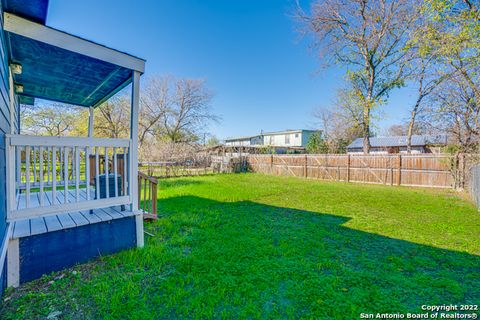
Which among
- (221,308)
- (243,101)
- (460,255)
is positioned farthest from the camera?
(243,101)

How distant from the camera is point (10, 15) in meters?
2.22

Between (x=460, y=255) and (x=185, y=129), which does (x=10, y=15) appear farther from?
(x=185, y=129)

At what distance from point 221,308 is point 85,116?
1915 cm

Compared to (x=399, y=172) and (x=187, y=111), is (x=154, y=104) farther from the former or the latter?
(x=399, y=172)

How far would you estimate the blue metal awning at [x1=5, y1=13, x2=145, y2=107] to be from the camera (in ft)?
8.00

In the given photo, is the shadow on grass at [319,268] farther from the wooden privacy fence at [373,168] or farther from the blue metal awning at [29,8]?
the wooden privacy fence at [373,168]

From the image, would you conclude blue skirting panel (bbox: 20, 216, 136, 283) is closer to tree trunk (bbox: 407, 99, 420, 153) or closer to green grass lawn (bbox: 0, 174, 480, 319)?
green grass lawn (bbox: 0, 174, 480, 319)

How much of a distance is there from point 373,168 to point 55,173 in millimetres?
12802

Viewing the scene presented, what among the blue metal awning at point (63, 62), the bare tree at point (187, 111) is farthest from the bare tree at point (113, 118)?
the blue metal awning at point (63, 62)

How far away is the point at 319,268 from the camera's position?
2.78 metres

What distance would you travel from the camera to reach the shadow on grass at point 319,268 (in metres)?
2.16

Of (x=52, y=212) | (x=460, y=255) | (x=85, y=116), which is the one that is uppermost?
(x=85, y=116)

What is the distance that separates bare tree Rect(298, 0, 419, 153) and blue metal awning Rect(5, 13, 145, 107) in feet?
47.7

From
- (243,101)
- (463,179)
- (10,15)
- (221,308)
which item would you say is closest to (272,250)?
(221,308)
